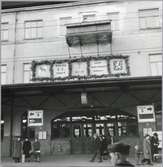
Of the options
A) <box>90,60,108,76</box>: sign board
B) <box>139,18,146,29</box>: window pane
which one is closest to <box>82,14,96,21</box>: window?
<box>139,18,146,29</box>: window pane

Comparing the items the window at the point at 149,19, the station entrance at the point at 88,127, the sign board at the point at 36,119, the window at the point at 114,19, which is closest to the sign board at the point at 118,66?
the window at the point at 114,19

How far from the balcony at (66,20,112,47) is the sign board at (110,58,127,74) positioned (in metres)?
1.55

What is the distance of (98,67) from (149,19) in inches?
199

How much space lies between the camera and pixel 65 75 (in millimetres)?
24031

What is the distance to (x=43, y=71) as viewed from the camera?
2444 centimetres

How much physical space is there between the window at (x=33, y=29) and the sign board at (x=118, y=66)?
599 cm

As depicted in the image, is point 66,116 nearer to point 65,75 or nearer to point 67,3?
point 65,75

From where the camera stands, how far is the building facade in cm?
2195

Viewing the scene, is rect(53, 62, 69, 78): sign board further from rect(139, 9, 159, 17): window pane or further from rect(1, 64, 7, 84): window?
rect(139, 9, 159, 17): window pane

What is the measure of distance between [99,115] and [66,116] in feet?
7.12

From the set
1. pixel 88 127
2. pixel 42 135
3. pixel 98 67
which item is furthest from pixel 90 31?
pixel 42 135

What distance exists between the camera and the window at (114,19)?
24734 millimetres

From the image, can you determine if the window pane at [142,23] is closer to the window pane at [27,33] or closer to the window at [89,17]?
the window at [89,17]

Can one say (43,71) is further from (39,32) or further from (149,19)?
(149,19)
